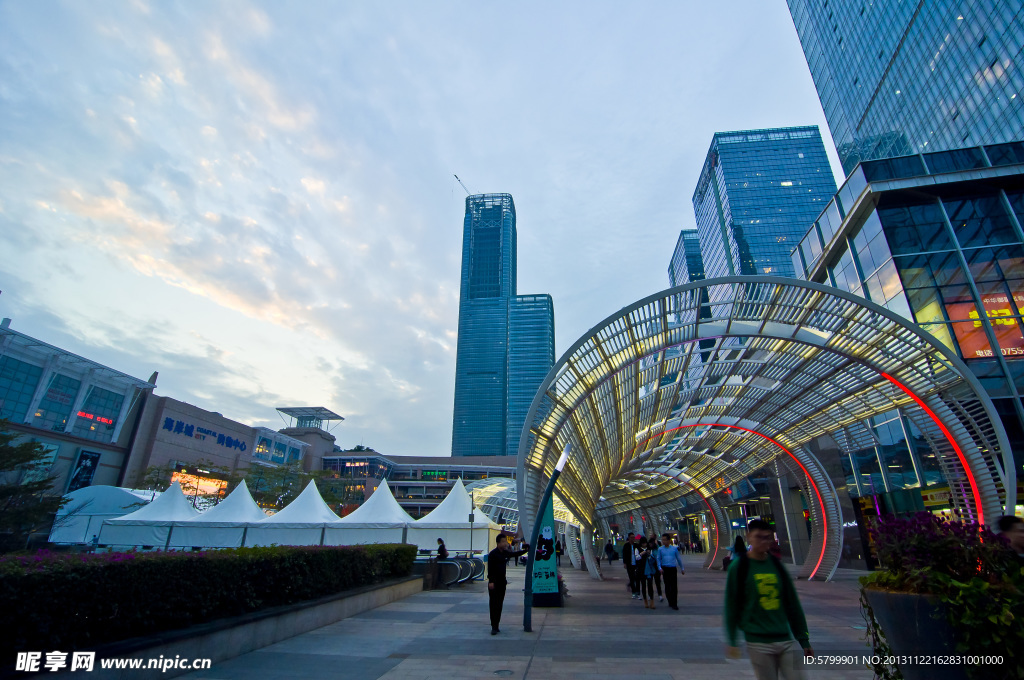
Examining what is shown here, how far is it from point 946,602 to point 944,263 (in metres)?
21.8

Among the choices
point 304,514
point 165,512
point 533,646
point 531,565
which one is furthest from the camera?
point 304,514

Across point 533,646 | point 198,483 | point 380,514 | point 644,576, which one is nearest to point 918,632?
point 533,646

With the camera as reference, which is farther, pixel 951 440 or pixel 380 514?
pixel 380 514

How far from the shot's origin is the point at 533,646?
22.4ft

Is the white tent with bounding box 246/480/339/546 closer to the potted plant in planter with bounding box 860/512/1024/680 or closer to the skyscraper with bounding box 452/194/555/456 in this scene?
the potted plant in planter with bounding box 860/512/1024/680

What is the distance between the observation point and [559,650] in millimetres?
6559

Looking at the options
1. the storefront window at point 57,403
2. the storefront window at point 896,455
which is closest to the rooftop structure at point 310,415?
the storefront window at point 57,403

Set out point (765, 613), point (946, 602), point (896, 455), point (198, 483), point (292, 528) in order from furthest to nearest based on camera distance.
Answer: point (198, 483)
point (292, 528)
point (896, 455)
point (946, 602)
point (765, 613)

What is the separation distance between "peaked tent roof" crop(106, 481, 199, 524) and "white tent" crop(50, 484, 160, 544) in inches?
183

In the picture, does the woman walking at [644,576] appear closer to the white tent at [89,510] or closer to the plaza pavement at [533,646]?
the plaza pavement at [533,646]

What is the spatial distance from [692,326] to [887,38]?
152 feet

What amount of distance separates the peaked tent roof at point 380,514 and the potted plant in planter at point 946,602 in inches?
748

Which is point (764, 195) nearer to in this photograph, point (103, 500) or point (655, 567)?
point (655, 567)

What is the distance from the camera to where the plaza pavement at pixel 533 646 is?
17.7ft
